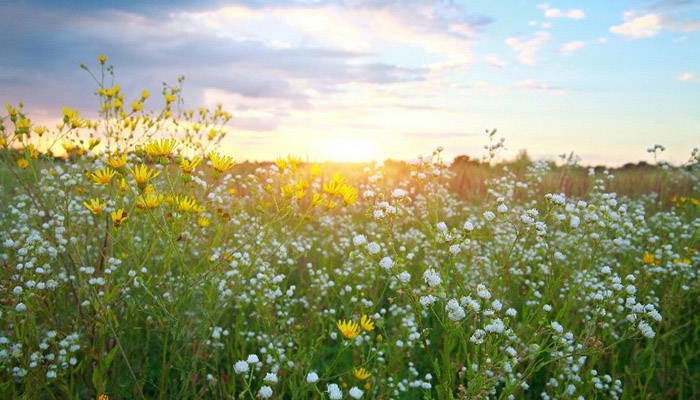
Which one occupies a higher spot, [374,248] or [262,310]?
[374,248]

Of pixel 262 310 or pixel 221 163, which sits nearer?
pixel 221 163

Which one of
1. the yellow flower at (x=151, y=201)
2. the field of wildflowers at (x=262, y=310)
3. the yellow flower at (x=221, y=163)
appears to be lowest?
the field of wildflowers at (x=262, y=310)

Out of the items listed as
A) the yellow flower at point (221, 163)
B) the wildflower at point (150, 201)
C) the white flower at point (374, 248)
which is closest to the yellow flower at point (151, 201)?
the wildflower at point (150, 201)

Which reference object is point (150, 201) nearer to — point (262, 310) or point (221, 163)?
point (221, 163)

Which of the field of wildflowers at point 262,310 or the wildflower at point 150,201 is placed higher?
the wildflower at point 150,201

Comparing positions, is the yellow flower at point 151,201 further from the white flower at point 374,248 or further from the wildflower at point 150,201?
the white flower at point 374,248

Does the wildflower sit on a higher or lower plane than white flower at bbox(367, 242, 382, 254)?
higher

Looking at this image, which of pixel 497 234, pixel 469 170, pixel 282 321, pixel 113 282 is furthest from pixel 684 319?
pixel 469 170

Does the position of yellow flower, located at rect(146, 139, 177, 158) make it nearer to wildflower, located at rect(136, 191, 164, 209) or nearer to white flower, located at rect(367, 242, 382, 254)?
wildflower, located at rect(136, 191, 164, 209)

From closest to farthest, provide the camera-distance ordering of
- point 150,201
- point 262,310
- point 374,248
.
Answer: point 374,248 < point 150,201 < point 262,310

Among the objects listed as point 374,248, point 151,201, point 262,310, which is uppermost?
point 151,201

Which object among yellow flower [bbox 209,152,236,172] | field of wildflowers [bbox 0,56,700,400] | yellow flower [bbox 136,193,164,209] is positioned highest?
yellow flower [bbox 209,152,236,172]

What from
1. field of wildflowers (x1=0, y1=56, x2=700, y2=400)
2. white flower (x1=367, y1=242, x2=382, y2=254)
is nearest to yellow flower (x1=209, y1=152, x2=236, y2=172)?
field of wildflowers (x1=0, y1=56, x2=700, y2=400)

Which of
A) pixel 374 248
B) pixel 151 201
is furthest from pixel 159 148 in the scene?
pixel 374 248
